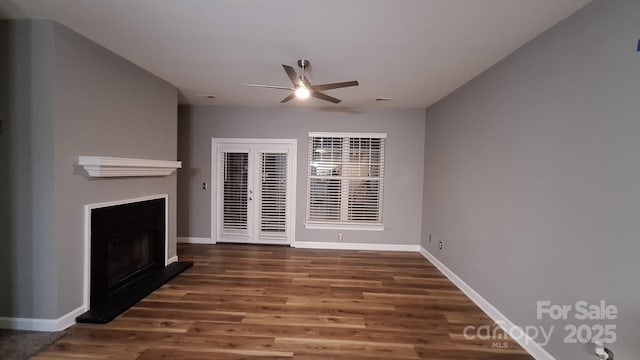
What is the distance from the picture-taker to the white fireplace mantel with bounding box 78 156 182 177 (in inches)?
101

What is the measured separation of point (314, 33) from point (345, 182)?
3.20 metres

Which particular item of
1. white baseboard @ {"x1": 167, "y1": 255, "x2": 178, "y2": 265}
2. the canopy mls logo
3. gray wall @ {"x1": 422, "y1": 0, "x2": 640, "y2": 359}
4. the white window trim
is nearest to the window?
the white window trim

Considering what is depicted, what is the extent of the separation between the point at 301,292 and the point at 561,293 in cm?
246

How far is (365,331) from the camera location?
2.54 meters

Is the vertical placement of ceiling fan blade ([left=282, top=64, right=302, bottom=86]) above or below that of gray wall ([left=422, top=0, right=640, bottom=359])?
above

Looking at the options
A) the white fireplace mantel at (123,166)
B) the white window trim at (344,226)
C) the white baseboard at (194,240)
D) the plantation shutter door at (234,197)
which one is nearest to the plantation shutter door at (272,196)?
the plantation shutter door at (234,197)

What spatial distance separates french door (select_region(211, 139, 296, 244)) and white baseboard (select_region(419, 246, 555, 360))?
2.80m

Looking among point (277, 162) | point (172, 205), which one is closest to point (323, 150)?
point (277, 162)

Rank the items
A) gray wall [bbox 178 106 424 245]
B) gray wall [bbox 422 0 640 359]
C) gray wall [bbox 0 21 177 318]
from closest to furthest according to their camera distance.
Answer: gray wall [bbox 422 0 640 359], gray wall [bbox 0 21 177 318], gray wall [bbox 178 106 424 245]

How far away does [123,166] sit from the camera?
2.91m

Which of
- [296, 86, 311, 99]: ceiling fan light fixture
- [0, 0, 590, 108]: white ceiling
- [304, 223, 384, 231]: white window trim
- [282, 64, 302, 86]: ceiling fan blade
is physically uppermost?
[0, 0, 590, 108]: white ceiling

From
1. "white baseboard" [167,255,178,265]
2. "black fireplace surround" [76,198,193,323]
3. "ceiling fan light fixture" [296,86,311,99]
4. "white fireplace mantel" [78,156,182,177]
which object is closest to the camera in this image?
"white fireplace mantel" [78,156,182,177]

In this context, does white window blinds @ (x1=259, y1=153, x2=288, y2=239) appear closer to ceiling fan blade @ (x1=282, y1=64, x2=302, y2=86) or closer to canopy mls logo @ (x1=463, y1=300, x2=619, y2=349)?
ceiling fan blade @ (x1=282, y1=64, x2=302, y2=86)

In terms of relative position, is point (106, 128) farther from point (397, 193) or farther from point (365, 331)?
point (397, 193)
